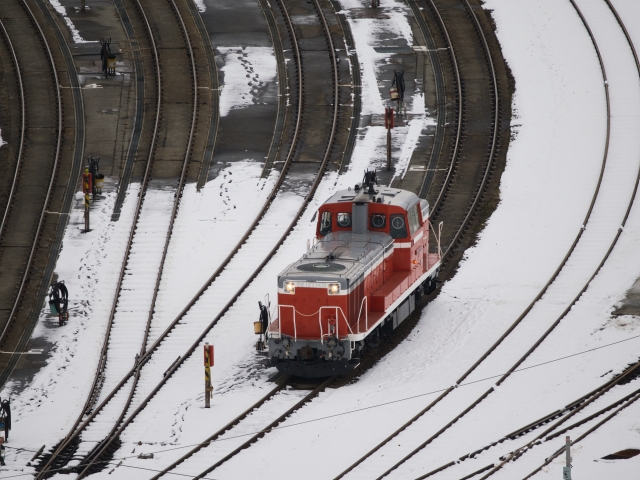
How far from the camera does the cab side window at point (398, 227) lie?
80.1 ft

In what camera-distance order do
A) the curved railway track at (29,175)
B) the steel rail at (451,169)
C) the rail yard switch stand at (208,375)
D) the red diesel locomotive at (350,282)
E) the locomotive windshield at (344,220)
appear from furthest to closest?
the curved railway track at (29,175), the locomotive windshield at (344,220), the red diesel locomotive at (350,282), the rail yard switch stand at (208,375), the steel rail at (451,169)

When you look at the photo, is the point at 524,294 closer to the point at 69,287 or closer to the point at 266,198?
the point at 266,198

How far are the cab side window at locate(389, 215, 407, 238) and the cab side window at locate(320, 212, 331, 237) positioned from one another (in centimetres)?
130

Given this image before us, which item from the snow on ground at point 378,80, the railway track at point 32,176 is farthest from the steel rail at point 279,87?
the railway track at point 32,176

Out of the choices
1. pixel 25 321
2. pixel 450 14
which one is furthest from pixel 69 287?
pixel 450 14

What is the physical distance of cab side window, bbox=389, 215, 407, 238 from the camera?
24.4 m

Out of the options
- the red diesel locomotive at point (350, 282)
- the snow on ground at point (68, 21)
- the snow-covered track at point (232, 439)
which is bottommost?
the snow-covered track at point (232, 439)

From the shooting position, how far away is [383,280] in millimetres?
24250

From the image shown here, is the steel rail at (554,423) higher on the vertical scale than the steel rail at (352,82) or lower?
lower

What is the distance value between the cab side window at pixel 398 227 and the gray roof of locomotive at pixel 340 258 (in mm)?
158

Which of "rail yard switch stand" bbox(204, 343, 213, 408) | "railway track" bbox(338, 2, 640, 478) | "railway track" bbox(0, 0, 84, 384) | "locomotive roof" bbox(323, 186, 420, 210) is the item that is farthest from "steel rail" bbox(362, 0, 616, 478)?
"railway track" bbox(0, 0, 84, 384)

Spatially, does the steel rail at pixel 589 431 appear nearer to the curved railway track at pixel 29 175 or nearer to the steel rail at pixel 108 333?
the steel rail at pixel 108 333

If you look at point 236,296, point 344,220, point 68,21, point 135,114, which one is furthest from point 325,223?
point 68,21

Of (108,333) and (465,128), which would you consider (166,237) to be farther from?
(465,128)
